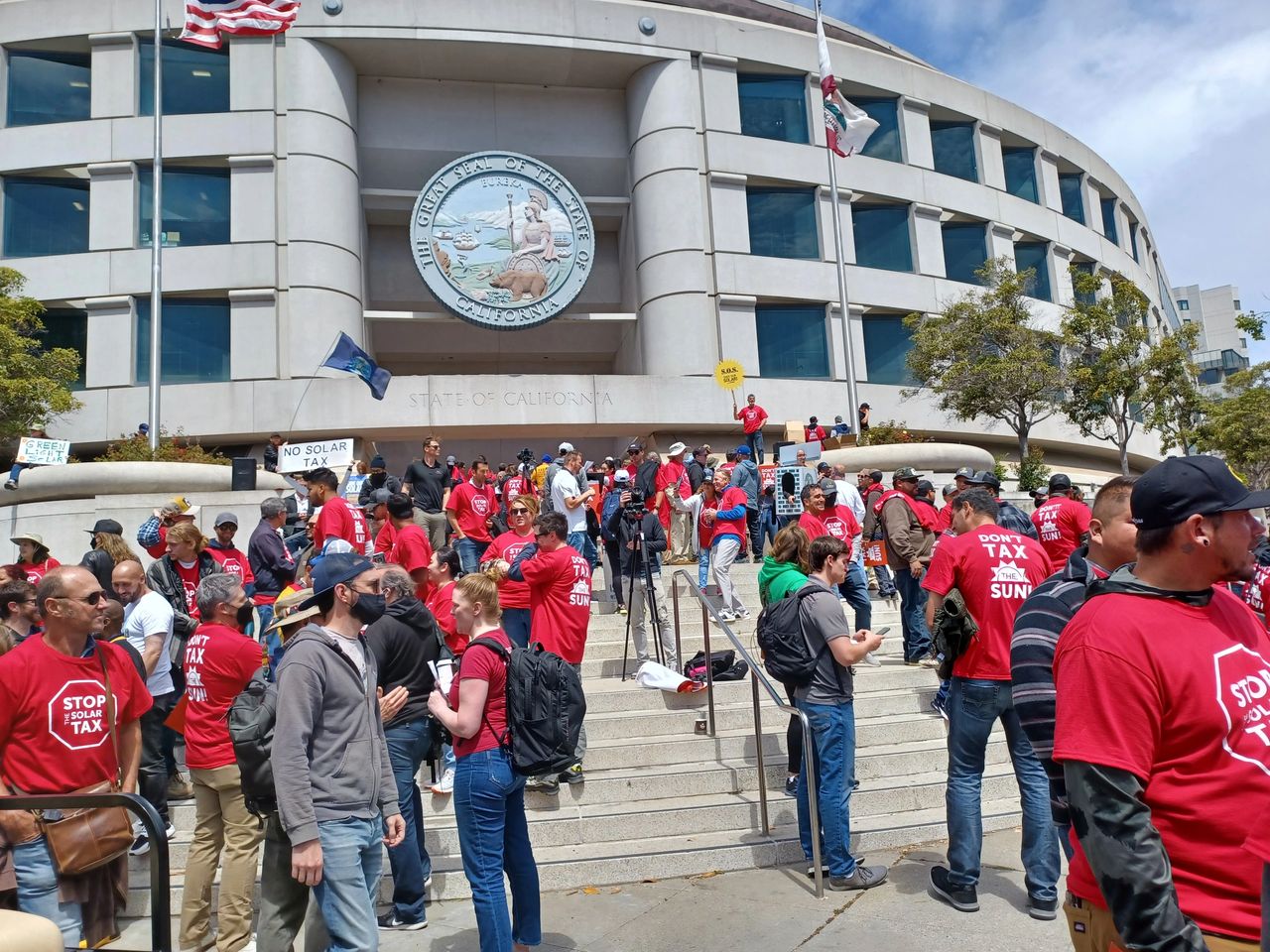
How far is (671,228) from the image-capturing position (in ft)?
92.6

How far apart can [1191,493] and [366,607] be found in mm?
2956

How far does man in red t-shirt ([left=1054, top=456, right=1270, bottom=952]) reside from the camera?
2051 millimetres

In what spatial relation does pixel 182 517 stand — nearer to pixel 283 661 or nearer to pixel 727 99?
pixel 283 661

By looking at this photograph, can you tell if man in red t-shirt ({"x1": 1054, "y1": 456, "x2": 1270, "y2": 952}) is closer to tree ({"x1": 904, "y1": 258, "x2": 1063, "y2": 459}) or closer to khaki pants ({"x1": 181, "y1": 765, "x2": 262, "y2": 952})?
khaki pants ({"x1": 181, "y1": 765, "x2": 262, "y2": 952})

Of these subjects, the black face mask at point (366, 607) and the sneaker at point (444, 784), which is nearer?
the black face mask at point (366, 607)

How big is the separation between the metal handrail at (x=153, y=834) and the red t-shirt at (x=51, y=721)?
0.84 meters

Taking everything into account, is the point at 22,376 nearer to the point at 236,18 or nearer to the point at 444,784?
the point at 236,18

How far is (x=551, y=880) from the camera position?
228 inches

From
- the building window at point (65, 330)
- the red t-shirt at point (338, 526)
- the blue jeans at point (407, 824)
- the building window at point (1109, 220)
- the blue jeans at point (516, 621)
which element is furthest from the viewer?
the building window at point (1109, 220)

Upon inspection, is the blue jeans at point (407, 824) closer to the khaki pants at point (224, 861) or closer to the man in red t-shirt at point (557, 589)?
the khaki pants at point (224, 861)

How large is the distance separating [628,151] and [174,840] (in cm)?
2756

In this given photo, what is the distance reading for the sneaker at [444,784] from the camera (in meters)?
6.47

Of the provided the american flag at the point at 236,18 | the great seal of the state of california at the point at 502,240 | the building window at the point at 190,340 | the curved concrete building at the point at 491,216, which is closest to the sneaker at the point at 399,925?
the american flag at the point at 236,18

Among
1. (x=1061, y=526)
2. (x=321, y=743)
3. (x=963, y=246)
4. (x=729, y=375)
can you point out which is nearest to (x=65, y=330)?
(x=729, y=375)
